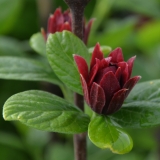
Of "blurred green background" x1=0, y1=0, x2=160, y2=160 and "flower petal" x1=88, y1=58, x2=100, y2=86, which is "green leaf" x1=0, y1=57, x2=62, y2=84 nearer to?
"flower petal" x1=88, y1=58, x2=100, y2=86

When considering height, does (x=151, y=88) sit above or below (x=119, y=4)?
above

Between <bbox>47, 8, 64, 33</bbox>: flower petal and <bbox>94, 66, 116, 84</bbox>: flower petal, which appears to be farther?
<bbox>47, 8, 64, 33</bbox>: flower petal

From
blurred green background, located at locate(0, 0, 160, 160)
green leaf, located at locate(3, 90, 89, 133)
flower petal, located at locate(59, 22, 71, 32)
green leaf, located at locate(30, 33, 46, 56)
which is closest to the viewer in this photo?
green leaf, located at locate(3, 90, 89, 133)

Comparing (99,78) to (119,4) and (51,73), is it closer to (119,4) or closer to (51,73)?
(51,73)

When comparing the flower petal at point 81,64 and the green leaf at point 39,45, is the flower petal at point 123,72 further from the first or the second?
the green leaf at point 39,45

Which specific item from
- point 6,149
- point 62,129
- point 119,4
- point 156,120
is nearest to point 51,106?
point 62,129

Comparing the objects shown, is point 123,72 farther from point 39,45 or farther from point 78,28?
point 39,45

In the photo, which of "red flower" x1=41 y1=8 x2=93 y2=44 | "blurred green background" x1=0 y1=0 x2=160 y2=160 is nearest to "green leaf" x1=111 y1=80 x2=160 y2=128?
"red flower" x1=41 y1=8 x2=93 y2=44
